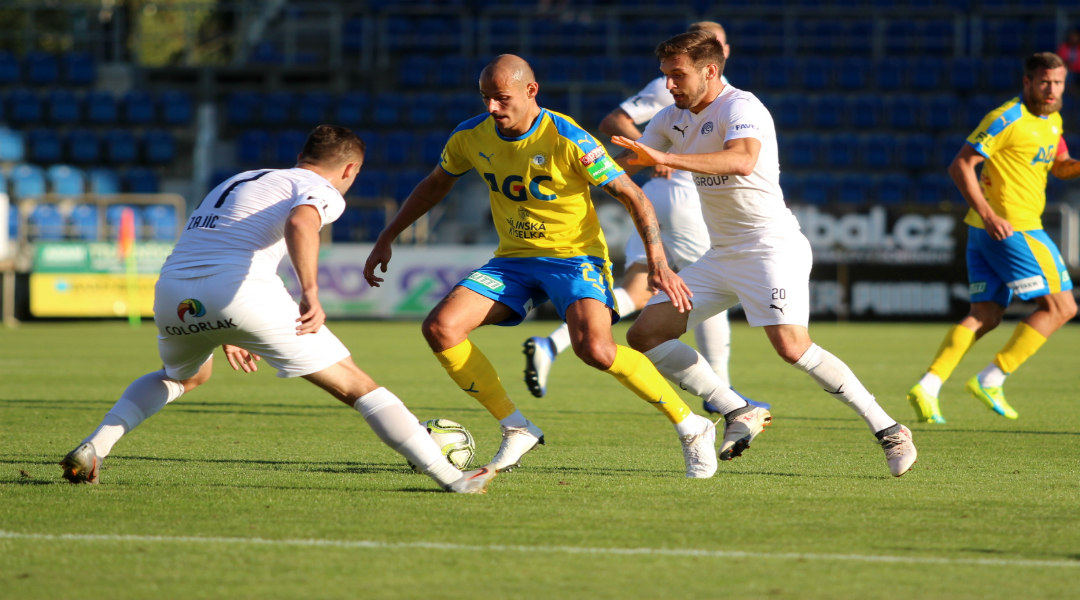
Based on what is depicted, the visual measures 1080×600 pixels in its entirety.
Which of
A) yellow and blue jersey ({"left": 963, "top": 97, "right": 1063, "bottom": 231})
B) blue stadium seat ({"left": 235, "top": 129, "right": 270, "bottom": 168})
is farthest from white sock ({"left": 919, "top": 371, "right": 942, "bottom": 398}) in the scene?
blue stadium seat ({"left": 235, "top": 129, "right": 270, "bottom": 168})

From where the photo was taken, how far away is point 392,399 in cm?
508

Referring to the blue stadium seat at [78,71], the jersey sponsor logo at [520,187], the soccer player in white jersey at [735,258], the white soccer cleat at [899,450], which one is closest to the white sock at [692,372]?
the soccer player in white jersey at [735,258]

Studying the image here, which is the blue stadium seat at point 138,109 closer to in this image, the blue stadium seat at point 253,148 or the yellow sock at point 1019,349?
the blue stadium seat at point 253,148

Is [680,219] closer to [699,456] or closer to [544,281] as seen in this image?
[544,281]

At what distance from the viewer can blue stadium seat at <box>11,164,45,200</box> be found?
23219 millimetres

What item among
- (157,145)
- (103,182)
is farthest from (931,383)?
(157,145)

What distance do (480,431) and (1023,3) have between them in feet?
77.6

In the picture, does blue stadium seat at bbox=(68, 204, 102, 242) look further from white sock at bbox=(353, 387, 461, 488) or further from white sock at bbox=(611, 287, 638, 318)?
white sock at bbox=(353, 387, 461, 488)

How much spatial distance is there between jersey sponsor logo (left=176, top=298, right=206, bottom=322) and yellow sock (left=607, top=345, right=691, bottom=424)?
1.73 meters

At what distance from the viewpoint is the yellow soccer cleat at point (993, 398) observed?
26.3 feet

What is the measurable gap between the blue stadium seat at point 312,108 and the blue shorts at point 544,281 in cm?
2018

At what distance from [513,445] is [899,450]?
66.6 inches

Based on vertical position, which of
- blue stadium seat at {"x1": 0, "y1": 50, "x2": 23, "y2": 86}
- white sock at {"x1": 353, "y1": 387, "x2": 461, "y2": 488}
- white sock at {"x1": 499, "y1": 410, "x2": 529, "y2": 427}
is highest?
blue stadium seat at {"x1": 0, "y1": 50, "x2": 23, "y2": 86}

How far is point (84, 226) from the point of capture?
21500 millimetres
